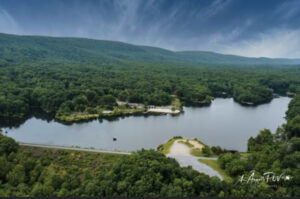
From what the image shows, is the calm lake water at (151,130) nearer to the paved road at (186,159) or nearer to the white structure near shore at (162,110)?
the white structure near shore at (162,110)

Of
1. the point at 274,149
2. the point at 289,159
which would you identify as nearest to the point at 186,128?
the point at 274,149

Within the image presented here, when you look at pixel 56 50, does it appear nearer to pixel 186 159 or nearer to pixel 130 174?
pixel 186 159

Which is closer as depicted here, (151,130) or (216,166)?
(216,166)

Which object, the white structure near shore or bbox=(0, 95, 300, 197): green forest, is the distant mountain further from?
bbox=(0, 95, 300, 197): green forest

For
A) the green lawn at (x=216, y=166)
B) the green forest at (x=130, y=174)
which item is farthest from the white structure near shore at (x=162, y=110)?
the green lawn at (x=216, y=166)

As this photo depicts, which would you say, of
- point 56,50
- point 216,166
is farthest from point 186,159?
point 56,50
